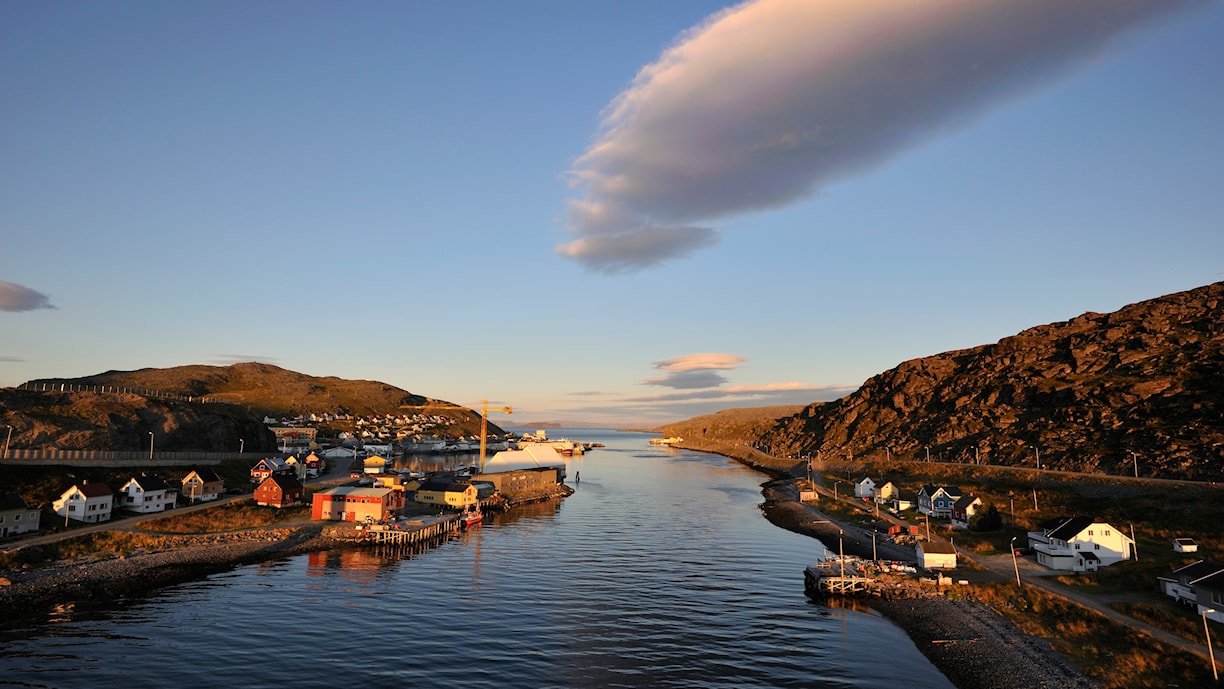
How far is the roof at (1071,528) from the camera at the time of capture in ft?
196

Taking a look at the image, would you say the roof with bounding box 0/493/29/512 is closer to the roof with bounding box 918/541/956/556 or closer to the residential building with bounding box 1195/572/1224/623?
the roof with bounding box 918/541/956/556

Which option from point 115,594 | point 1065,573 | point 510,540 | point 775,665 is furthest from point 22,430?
point 1065,573

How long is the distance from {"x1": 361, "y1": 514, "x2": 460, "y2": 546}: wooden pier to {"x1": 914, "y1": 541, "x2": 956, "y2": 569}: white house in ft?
207

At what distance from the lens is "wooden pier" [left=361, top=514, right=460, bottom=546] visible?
3140 inches

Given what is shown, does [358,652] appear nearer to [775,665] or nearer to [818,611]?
[775,665]

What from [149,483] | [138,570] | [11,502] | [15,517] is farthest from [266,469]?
[138,570]

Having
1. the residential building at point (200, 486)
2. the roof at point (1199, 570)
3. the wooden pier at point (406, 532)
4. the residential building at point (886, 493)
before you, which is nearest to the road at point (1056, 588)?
the roof at point (1199, 570)

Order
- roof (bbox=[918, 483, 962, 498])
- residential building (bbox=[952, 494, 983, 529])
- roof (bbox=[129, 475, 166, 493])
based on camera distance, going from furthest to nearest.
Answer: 1. roof (bbox=[918, 483, 962, 498])
2. residential building (bbox=[952, 494, 983, 529])
3. roof (bbox=[129, 475, 166, 493])

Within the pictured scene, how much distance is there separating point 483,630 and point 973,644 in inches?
1410

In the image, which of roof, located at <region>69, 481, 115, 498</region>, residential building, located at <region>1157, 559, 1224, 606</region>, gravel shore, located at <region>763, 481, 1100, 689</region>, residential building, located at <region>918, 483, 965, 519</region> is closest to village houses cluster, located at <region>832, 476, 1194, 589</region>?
gravel shore, located at <region>763, 481, 1100, 689</region>

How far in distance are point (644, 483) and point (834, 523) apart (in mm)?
75053

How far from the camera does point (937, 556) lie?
6259cm

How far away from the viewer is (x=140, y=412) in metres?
121

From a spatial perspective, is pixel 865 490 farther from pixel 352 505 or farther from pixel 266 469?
pixel 266 469
